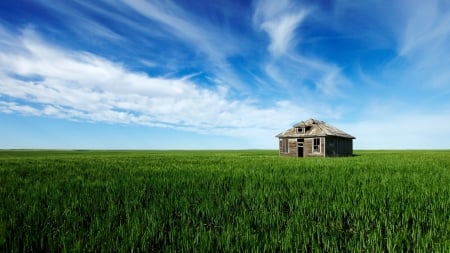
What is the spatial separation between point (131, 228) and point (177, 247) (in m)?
1.03

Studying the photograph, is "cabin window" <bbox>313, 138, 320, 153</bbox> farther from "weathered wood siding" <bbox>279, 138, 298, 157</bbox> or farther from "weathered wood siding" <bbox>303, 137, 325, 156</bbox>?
"weathered wood siding" <bbox>279, 138, 298, 157</bbox>

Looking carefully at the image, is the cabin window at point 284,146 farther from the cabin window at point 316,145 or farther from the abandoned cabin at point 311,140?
the cabin window at point 316,145

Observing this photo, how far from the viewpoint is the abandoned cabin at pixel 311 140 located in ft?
121

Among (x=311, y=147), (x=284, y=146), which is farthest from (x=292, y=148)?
(x=311, y=147)

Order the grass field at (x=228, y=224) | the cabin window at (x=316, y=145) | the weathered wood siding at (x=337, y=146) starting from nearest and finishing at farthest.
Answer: the grass field at (x=228, y=224)
the cabin window at (x=316, y=145)
the weathered wood siding at (x=337, y=146)

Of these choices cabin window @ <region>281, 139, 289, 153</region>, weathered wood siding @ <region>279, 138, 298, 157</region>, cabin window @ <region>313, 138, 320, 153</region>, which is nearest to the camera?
cabin window @ <region>313, 138, 320, 153</region>

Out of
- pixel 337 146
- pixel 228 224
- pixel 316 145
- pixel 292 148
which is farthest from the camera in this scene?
pixel 292 148

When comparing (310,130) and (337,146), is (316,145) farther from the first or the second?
(337,146)

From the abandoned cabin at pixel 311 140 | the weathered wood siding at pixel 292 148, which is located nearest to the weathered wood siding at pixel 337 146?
the abandoned cabin at pixel 311 140

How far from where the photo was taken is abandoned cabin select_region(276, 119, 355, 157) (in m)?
Result: 37.0

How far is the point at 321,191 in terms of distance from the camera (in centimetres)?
759

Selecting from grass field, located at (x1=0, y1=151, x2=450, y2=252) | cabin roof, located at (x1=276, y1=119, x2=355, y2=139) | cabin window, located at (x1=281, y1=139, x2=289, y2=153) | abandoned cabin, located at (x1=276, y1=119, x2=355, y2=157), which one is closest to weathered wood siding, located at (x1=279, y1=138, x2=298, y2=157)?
abandoned cabin, located at (x1=276, y1=119, x2=355, y2=157)

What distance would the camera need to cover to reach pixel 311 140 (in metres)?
38.0

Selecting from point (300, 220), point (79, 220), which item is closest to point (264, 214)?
point (300, 220)
